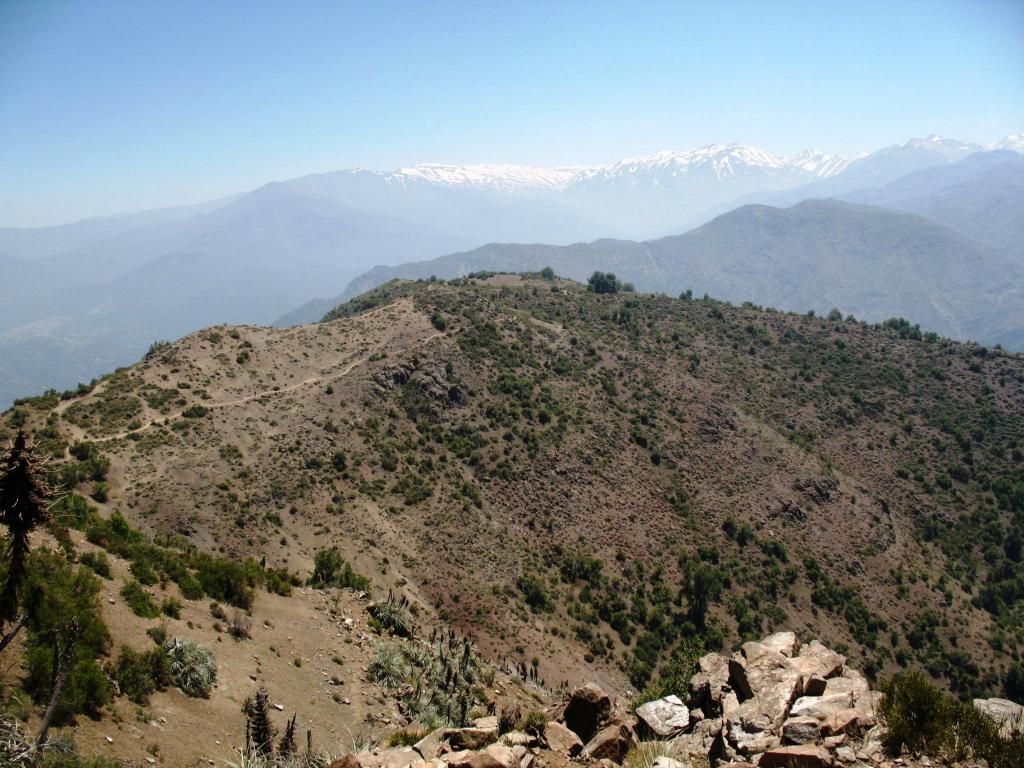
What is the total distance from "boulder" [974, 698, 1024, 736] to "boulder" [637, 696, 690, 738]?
5.24 meters

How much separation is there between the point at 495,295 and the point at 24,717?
7392 centimetres

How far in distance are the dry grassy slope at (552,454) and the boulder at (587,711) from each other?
2441 centimetres

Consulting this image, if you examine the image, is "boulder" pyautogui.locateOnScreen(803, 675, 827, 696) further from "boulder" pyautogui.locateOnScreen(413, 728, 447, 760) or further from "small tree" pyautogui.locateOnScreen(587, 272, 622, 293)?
"small tree" pyautogui.locateOnScreen(587, 272, 622, 293)

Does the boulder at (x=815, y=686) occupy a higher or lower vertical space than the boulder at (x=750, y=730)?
lower

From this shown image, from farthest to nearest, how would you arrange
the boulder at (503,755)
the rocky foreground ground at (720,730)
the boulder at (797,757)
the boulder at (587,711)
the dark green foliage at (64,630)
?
the boulder at (587,711) → the dark green foliage at (64,630) → the rocky foreground ground at (720,730) → the boulder at (503,755) → the boulder at (797,757)

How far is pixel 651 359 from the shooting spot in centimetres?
7131

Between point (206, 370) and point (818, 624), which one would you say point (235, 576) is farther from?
point (818, 624)

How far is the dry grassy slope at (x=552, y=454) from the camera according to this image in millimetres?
38781

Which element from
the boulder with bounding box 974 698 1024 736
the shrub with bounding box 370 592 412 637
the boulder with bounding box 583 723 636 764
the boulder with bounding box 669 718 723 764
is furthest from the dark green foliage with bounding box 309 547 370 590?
the boulder with bounding box 974 698 1024 736

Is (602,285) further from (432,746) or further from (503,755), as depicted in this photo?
(503,755)

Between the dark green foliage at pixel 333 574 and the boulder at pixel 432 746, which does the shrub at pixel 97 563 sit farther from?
the boulder at pixel 432 746

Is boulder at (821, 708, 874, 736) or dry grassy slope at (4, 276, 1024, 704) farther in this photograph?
dry grassy slope at (4, 276, 1024, 704)

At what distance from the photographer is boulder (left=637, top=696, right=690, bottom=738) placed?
38.3 feet

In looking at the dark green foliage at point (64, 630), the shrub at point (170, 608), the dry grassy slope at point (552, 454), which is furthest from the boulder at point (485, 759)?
the dry grassy slope at point (552, 454)
